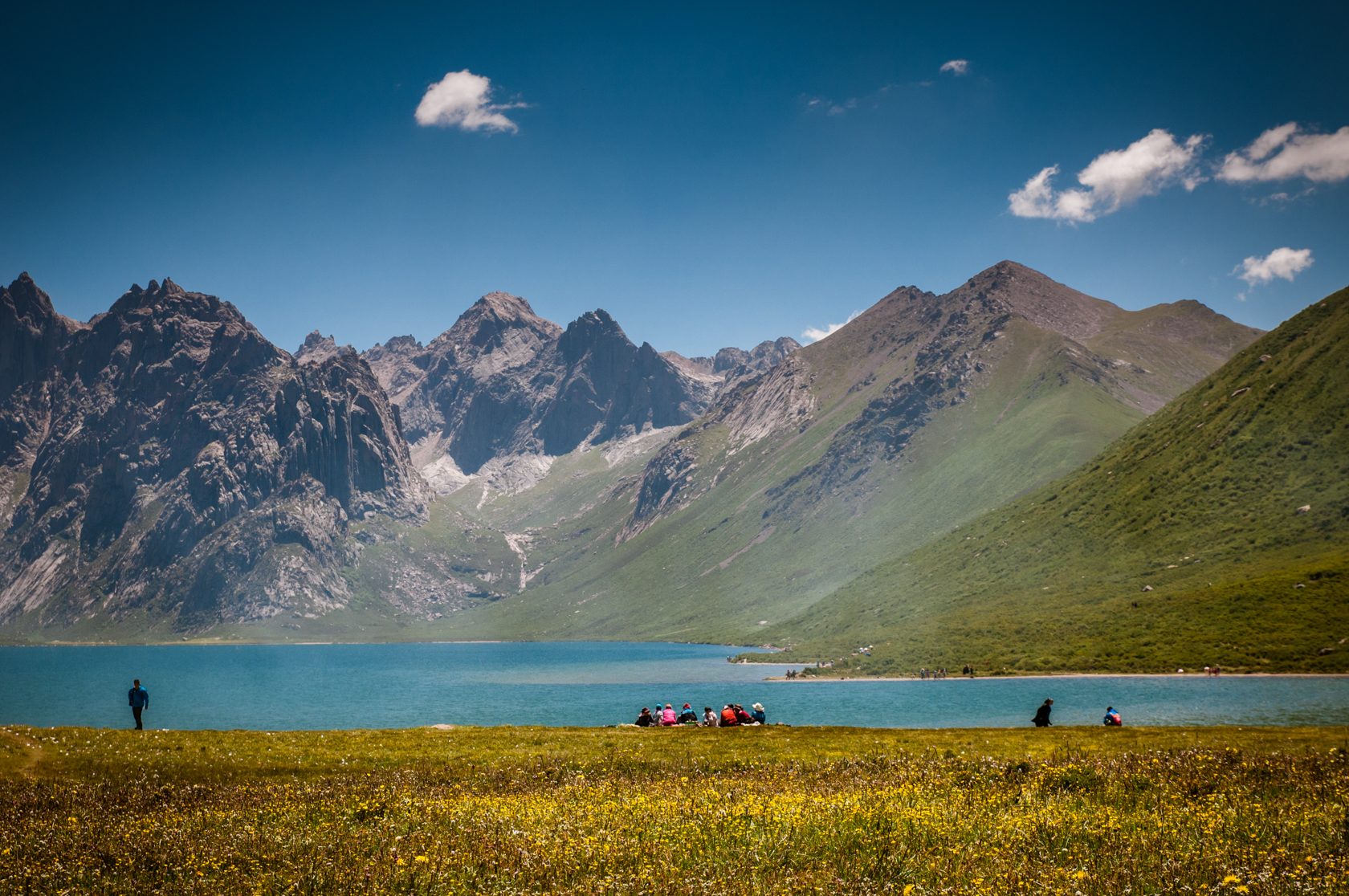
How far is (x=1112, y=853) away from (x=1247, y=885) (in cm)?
266

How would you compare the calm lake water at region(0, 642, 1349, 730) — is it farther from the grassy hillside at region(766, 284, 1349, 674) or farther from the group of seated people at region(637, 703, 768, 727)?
the group of seated people at region(637, 703, 768, 727)

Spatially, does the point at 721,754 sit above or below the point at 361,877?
below

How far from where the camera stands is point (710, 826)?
54.5 ft

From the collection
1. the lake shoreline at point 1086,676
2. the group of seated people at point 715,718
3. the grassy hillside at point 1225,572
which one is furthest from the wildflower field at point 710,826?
the grassy hillside at point 1225,572

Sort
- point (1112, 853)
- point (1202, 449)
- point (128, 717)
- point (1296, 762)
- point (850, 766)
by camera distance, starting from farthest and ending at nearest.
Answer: point (1202, 449) → point (128, 717) → point (850, 766) → point (1296, 762) → point (1112, 853)

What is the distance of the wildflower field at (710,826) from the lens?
1327cm

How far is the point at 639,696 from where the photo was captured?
166 metres

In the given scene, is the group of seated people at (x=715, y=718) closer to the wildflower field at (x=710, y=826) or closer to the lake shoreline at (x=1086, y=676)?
the wildflower field at (x=710, y=826)

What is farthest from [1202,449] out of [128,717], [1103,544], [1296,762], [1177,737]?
[128,717]

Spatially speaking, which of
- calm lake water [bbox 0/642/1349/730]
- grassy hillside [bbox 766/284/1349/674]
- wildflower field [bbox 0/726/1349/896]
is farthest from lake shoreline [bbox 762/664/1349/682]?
wildflower field [bbox 0/726/1349/896]

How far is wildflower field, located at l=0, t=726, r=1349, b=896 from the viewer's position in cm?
1327

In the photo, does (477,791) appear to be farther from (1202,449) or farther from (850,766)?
(1202,449)

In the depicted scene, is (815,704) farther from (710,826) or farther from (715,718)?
(710,826)

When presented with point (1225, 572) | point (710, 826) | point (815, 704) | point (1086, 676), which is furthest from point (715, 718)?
point (1225, 572)
